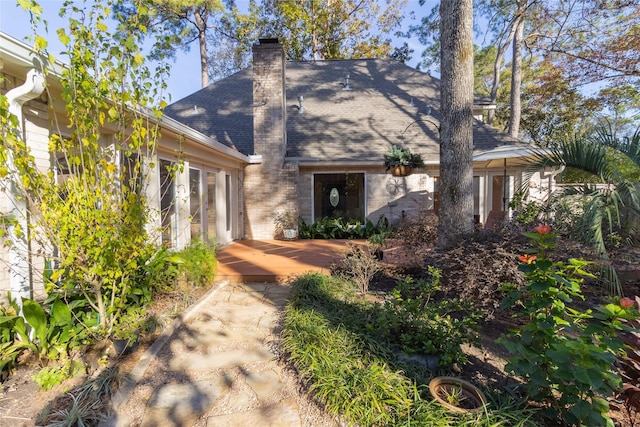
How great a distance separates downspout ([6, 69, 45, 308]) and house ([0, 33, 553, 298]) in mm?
2553

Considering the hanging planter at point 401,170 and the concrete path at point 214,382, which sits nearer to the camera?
the concrete path at point 214,382

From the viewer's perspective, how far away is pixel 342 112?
11.9 m

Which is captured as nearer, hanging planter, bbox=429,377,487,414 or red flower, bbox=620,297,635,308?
red flower, bbox=620,297,635,308

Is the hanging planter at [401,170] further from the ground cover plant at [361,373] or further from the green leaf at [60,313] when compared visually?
the green leaf at [60,313]

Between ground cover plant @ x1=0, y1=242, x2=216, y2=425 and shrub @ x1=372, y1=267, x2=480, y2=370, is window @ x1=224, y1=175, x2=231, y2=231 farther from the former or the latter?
shrub @ x1=372, y1=267, x2=480, y2=370

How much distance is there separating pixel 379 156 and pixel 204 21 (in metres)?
15.5

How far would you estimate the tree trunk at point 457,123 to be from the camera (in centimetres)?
453

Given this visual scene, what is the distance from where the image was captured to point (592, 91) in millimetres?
16203

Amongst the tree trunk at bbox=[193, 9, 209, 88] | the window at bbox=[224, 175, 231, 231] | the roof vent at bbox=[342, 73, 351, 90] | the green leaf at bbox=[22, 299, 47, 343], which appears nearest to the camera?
the green leaf at bbox=[22, 299, 47, 343]

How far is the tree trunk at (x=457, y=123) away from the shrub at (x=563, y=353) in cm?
242

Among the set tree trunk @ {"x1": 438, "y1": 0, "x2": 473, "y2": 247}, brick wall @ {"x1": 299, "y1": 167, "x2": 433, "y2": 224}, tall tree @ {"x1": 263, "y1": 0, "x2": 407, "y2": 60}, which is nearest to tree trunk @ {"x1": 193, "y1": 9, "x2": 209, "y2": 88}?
tall tree @ {"x1": 263, "y1": 0, "x2": 407, "y2": 60}

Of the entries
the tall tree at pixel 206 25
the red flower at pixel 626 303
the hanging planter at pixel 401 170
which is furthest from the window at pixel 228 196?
the tall tree at pixel 206 25

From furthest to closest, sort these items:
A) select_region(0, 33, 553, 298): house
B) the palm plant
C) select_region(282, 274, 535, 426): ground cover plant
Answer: select_region(0, 33, 553, 298): house, the palm plant, select_region(282, 274, 535, 426): ground cover plant

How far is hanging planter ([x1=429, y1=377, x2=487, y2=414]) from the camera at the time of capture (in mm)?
2135
